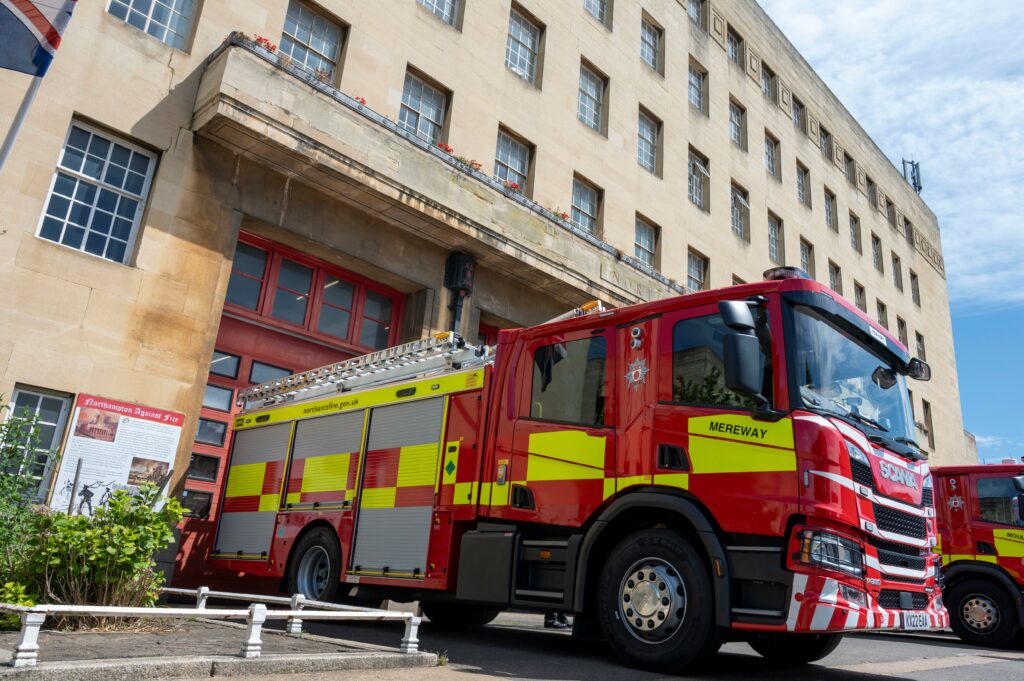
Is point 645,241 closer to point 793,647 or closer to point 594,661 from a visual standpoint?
point 793,647

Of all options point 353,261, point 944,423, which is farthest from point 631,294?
point 944,423

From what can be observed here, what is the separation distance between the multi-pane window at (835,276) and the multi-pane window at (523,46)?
1598cm

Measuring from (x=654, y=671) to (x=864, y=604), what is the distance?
1599mm

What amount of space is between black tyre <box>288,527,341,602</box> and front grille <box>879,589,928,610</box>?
5.86 meters

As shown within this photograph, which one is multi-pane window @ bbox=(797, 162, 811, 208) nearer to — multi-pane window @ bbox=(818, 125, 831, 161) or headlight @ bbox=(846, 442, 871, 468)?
multi-pane window @ bbox=(818, 125, 831, 161)

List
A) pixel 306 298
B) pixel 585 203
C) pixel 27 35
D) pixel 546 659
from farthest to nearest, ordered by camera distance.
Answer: pixel 585 203, pixel 306 298, pixel 27 35, pixel 546 659

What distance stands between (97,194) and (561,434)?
327 inches

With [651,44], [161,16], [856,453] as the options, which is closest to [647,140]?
[651,44]

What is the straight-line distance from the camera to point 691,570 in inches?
228

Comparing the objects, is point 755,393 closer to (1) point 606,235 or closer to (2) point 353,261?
(2) point 353,261

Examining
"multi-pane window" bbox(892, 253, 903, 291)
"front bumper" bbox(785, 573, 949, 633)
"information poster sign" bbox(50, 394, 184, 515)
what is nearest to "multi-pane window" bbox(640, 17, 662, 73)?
"information poster sign" bbox(50, 394, 184, 515)

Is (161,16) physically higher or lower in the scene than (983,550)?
higher

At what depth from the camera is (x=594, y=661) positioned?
6.58 meters

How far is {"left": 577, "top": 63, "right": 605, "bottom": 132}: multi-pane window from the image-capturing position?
19703 millimetres
